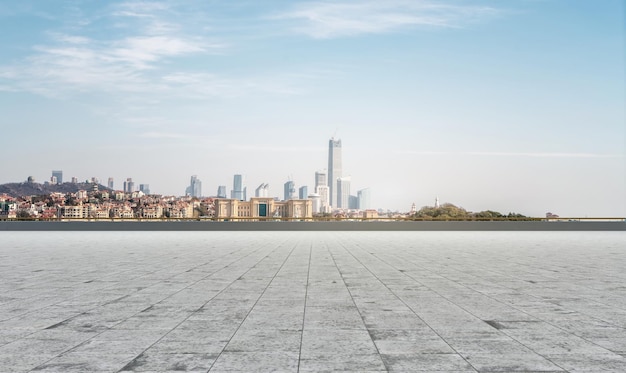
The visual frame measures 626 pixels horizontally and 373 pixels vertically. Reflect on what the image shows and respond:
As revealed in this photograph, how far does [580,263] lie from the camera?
1819 centimetres

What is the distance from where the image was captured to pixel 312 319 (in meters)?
8.61

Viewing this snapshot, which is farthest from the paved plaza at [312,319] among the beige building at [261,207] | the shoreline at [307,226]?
the beige building at [261,207]

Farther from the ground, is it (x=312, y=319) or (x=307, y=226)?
(x=307, y=226)

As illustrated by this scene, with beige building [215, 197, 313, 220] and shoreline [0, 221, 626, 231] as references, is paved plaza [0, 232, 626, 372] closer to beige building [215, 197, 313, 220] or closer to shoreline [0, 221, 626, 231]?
shoreline [0, 221, 626, 231]

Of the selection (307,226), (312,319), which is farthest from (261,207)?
(312,319)

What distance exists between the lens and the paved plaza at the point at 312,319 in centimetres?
628

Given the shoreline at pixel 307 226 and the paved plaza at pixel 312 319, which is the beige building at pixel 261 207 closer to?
the shoreline at pixel 307 226

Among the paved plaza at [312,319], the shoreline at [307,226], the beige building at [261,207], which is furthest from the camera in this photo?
the beige building at [261,207]

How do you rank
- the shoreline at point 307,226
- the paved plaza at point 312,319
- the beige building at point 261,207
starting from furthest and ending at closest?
the beige building at point 261,207
the shoreline at point 307,226
the paved plaza at point 312,319

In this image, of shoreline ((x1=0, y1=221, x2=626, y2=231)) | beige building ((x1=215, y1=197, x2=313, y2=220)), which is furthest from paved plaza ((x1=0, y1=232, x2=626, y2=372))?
beige building ((x1=215, y1=197, x2=313, y2=220))

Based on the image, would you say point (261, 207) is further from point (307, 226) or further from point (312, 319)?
point (312, 319)

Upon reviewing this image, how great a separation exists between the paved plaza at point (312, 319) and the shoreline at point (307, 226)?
3366cm

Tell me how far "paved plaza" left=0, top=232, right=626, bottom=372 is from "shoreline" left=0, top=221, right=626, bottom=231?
33.7 m

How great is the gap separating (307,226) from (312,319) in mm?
42484
